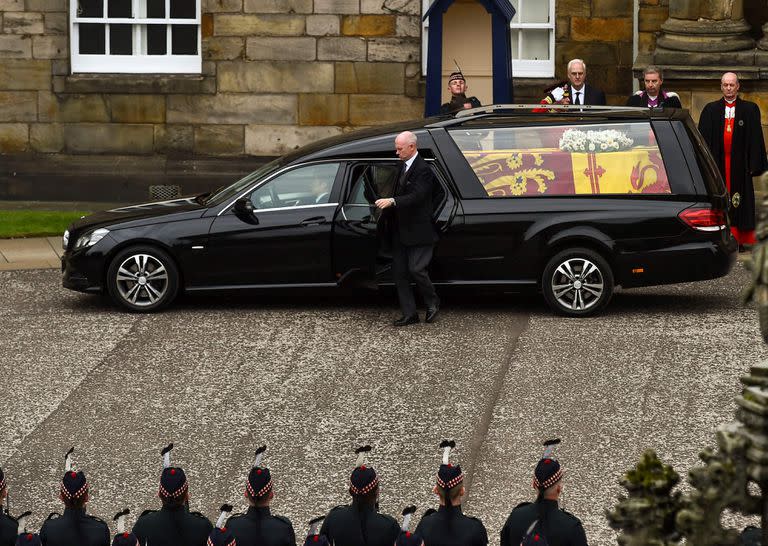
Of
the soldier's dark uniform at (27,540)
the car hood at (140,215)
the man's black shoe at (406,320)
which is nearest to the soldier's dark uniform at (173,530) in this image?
the soldier's dark uniform at (27,540)

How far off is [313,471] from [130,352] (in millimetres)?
3353

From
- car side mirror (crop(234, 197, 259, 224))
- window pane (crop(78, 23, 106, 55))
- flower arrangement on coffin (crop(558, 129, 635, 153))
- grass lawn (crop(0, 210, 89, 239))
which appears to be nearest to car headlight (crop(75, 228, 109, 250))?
car side mirror (crop(234, 197, 259, 224))

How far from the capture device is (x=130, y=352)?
38.3 ft

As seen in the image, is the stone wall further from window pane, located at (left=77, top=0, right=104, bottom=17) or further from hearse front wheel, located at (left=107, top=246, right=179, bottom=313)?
hearse front wheel, located at (left=107, top=246, right=179, bottom=313)

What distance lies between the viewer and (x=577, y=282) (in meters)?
12.8

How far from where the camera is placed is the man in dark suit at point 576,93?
612 inches

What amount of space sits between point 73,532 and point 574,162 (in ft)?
25.3

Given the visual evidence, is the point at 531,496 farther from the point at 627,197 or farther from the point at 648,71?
the point at 648,71

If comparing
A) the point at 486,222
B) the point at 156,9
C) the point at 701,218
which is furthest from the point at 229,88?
the point at 701,218

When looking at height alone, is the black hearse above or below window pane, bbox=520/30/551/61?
below

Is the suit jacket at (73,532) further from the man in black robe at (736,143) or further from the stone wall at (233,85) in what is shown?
the stone wall at (233,85)

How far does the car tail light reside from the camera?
12.9 meters

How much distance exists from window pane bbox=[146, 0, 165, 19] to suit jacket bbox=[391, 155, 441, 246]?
28.6 feet

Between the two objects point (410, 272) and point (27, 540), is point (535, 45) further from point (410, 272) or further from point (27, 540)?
point (27, 540)
